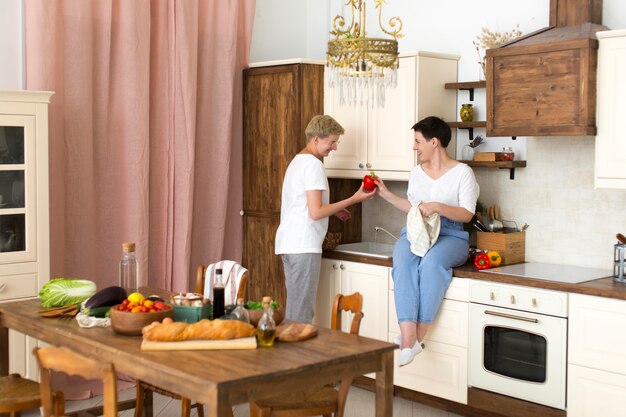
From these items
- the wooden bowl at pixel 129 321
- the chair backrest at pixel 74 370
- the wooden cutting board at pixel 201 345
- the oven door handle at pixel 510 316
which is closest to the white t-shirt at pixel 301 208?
the oven door handle at pixel 510 316

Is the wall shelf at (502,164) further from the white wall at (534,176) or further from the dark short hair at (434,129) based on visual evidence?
the dark short hair at (434,129)

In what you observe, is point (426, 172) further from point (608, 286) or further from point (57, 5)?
point (57, 5)

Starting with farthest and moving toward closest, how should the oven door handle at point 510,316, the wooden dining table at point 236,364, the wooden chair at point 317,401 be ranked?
the oven door handle at point 510,316
the wooden chair at point 317,401
the wooden dining table at point 236,364

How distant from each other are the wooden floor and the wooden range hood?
1.61 m

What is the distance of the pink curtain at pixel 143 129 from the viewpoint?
16.6ft

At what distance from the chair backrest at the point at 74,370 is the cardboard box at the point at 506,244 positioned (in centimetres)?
270

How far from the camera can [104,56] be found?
5.19 meters

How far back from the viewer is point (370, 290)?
5.27 m

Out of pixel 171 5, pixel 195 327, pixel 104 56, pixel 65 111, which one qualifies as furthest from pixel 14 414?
pixel 171 5

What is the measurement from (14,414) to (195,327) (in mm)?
1145

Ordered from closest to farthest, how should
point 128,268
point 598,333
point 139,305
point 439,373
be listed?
point 139,305 < point 128,268 < point 598,333 < point 439,373

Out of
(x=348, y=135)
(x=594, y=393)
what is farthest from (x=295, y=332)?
(x=348, y=135)

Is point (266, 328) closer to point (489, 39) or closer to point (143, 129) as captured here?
point (143, 129)

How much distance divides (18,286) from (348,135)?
87.8 inches
